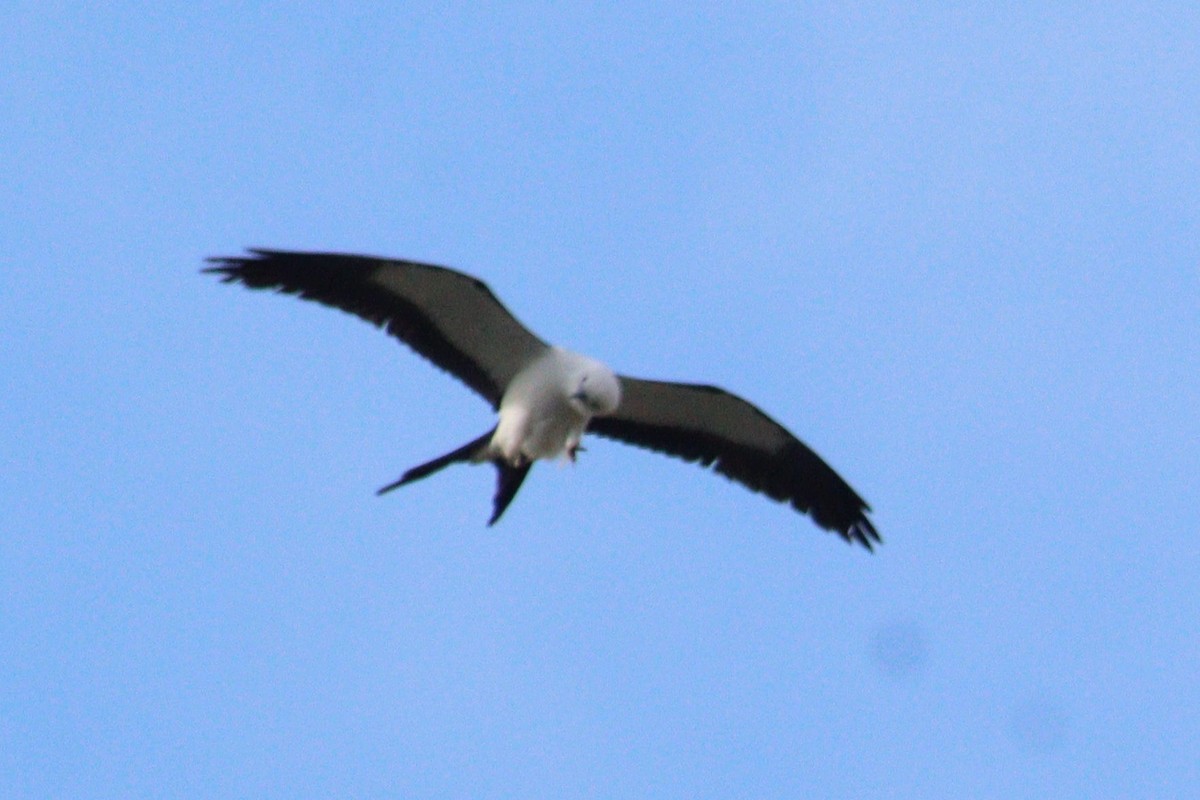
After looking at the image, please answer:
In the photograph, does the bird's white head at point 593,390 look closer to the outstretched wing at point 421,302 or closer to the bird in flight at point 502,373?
the bird in flight at point 502,373

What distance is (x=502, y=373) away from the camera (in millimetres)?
13422

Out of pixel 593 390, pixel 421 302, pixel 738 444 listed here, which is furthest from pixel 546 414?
pixel 738 444

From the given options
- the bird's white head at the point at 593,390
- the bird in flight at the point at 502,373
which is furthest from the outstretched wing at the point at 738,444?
the bird's white head at the point at 593,390

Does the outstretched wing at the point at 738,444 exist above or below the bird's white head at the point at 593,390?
above

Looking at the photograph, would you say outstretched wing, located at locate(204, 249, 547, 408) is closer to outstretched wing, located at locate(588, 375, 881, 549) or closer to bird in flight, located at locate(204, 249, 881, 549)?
bird in flight, located at locate(204, 249, 881, 549)

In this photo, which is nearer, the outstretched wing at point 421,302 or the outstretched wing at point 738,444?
the outstretched wing at point 421,302

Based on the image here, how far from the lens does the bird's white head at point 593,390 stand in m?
12.9

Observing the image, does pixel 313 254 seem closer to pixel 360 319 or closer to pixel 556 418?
pixel 360 319

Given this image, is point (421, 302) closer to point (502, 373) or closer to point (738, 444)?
point (502, 373)

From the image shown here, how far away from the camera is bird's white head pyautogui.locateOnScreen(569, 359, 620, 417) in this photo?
42.2ft

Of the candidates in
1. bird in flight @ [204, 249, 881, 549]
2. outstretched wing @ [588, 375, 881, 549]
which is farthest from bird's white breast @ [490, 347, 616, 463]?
outstretched wing @ [588, 375, 881, 549]

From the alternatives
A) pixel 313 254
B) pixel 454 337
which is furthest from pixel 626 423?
pixel 313 254

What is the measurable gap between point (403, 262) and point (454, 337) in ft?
2.44

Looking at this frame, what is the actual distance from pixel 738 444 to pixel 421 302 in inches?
97.9
